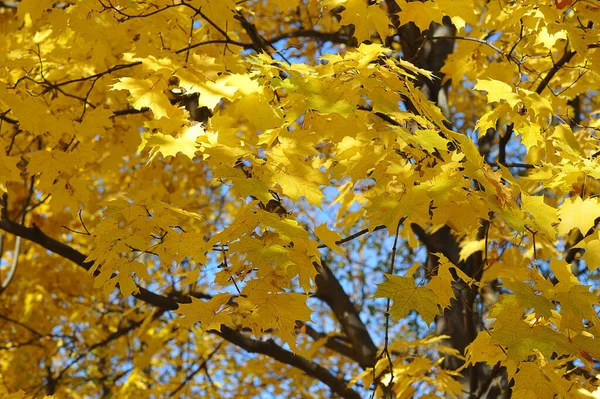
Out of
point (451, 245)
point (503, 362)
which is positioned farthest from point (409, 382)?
point (451, 245)

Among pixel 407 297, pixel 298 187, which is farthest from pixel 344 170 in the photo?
pixel 407 297

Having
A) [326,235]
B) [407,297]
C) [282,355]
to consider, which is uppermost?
[282,355]

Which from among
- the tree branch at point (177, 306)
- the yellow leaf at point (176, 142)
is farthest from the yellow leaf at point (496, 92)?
the tree branch at point (177, 306)

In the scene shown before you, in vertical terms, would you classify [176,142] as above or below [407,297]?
above

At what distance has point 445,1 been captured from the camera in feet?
9.86

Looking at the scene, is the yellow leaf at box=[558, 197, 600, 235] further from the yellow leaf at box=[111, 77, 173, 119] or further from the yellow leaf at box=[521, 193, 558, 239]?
the yellow leaf at box=[111, 77, 173, 119]

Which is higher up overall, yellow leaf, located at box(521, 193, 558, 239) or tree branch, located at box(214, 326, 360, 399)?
tree branch, located at box(214, 326, 360, 399)

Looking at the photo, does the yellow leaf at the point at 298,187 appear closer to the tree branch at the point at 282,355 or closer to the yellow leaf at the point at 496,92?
the yellow leaf at the point at 496,92

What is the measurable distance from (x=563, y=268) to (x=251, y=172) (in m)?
1.28

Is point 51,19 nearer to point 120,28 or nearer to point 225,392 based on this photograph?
point 120,28

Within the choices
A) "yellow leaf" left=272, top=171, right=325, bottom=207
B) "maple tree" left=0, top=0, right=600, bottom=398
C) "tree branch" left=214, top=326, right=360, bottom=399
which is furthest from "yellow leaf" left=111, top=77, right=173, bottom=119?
"tree branch" left=214, top=326, right=360, bottom=399

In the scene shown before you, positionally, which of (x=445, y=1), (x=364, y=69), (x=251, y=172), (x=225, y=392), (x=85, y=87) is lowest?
(x=251, y=172)

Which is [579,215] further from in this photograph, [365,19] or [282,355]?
[282,355]

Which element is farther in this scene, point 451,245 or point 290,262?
point 451,245
